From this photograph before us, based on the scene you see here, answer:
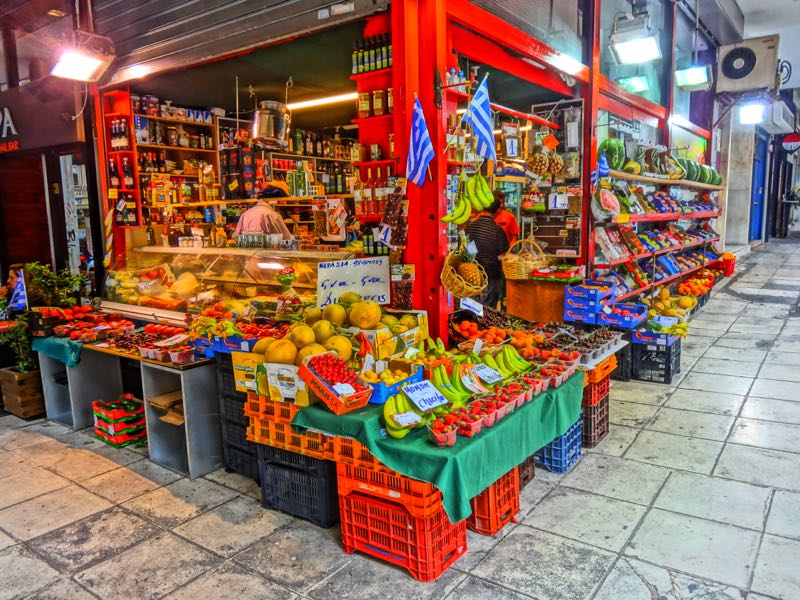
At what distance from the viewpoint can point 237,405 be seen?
415 centimetres

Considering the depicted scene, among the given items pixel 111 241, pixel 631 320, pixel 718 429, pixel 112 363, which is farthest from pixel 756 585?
pixel 111 241

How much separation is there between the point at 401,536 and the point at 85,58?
19.7ft

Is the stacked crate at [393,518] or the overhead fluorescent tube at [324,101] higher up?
the overhead fluorescent tube at [324,101]

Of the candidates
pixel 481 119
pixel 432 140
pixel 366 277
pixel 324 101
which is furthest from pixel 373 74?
pixel 324 101

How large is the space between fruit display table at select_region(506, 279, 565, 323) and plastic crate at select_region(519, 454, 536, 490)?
2.52m

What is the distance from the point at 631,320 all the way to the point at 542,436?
291cm

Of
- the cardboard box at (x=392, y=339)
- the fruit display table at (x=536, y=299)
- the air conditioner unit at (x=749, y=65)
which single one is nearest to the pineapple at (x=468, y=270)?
the cardboard box at (x=392, y=339)

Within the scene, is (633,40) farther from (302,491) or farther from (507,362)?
(302,491)

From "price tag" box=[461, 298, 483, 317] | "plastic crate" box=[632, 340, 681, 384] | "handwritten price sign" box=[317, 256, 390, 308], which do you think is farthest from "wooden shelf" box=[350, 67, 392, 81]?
"plastic crate" box=[632, 340, 681, 384]

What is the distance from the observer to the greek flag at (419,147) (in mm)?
4191

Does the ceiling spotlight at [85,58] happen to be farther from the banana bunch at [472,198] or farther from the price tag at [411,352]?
the price tag at [411,352]

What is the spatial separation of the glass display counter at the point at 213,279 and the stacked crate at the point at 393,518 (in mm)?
2019

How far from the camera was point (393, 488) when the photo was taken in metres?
2.97

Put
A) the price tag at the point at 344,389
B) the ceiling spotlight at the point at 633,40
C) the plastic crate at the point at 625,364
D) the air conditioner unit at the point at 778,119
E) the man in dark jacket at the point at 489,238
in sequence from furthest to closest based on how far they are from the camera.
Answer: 1. the air conditioner unit at the point at 778,119
2. the ceiling spotlight at the point at 633,40
3. the man in dark jacket at the point at 489,238
4. the plastic crate at the point at 625,364
5. the price tag at the point at 344,389
